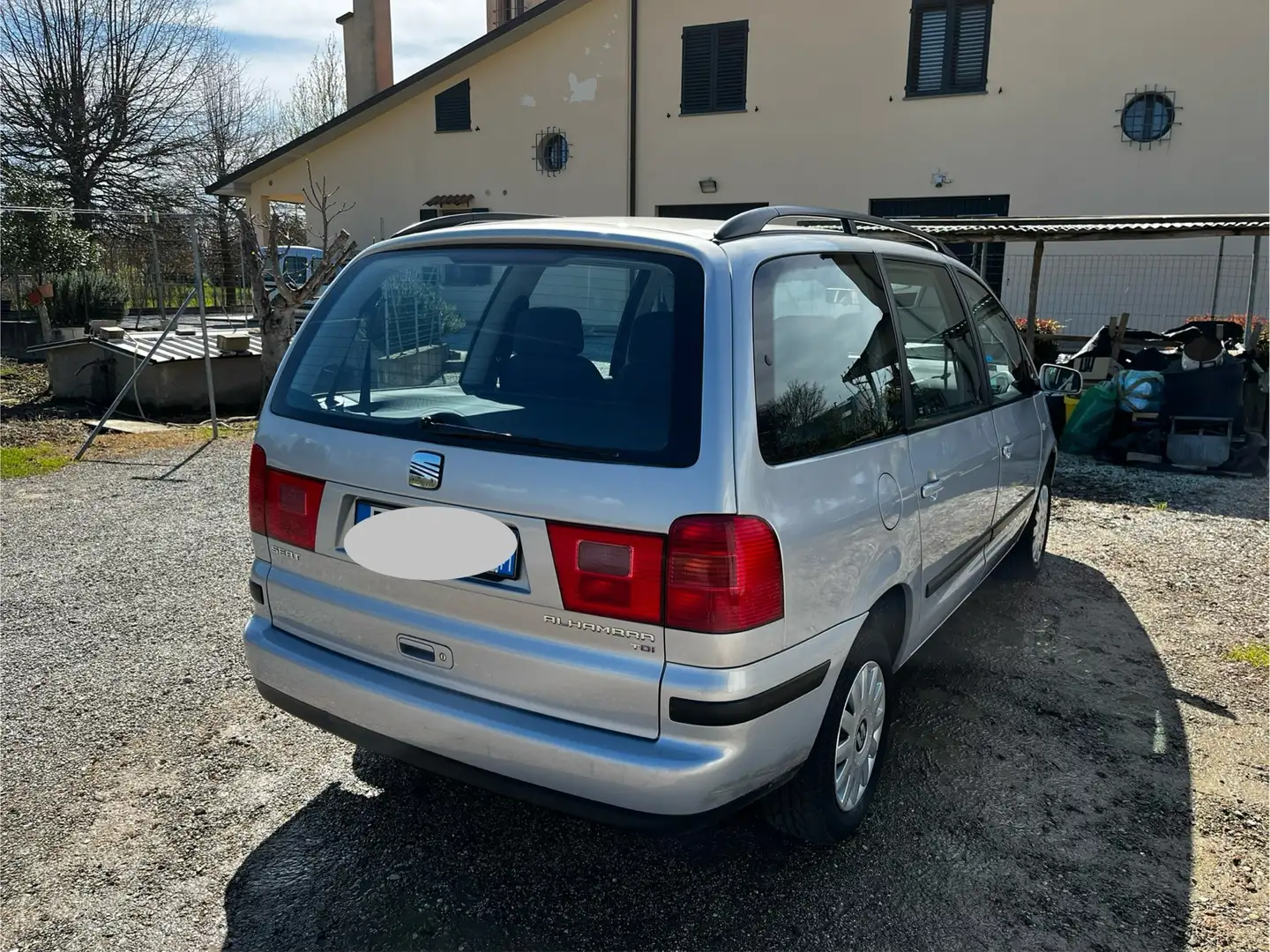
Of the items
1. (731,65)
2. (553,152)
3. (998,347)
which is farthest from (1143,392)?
(553,152)

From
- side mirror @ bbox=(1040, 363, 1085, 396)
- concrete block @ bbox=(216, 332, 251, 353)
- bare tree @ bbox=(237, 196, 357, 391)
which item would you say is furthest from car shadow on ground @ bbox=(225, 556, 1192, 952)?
concrete block @ bbox=(216, 332, 251, 353)

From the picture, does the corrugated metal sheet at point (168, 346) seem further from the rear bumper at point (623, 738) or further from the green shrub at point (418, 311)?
the rear bumper at point (623, 738)

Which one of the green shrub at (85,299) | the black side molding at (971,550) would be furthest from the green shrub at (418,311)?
the green shrub at (85,299)

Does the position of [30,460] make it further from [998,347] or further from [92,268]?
[92,268]

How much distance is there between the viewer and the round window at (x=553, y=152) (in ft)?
62.3

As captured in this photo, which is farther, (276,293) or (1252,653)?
(276,293)

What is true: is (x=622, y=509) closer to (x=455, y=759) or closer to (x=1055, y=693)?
(x=455, y=759)

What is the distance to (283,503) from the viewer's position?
8.62 feet

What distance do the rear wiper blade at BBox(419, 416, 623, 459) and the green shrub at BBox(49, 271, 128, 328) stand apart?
1611 centimetres

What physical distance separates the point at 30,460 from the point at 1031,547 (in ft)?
26.2

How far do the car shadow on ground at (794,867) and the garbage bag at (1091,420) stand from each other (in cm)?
596

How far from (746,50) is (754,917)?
17.5m

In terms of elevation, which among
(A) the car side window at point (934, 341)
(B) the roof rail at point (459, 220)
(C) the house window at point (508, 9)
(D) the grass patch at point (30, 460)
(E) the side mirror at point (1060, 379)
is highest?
(C) the house window at point (508, 9)

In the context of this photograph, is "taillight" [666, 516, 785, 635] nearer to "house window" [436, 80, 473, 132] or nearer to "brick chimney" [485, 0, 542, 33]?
"house window" [436, 80, 473, 132]
